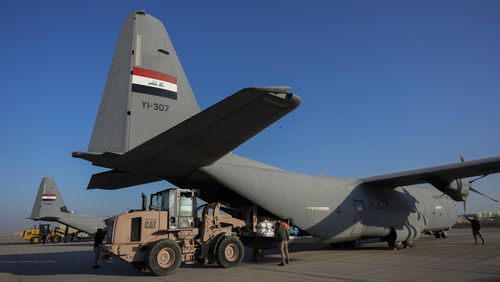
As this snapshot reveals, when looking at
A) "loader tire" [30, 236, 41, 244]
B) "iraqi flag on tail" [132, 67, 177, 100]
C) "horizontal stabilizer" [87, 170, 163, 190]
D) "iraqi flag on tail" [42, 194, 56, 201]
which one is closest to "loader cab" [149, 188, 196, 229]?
"horizontal stabilizer" [87, 170, 163, 190]

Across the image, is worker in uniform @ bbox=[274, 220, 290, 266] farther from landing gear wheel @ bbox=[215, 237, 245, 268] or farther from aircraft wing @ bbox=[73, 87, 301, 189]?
aircraft wing @ bbox=[73, 87, 301, 189]

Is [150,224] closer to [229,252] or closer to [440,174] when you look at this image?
[229,252]

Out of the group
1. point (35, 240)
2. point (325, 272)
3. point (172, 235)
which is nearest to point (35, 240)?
point (35, 240)

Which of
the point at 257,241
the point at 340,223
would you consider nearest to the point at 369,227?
the point at 340,223

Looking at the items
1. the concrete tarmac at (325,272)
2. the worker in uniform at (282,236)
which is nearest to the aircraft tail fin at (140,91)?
the concrete tarmac at (325,272)

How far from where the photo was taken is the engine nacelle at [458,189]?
15781mm

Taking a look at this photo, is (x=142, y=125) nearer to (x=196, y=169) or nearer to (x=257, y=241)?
(x=196, y=169)

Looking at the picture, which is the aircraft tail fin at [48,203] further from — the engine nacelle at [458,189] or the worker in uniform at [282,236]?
the engine nacelle at [458,189]

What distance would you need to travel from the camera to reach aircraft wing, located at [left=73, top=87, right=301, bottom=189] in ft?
23.7

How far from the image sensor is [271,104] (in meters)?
7.35

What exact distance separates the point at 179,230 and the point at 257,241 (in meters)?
3.03

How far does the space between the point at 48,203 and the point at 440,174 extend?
27.3 m

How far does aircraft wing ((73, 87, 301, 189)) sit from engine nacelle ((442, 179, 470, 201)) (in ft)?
36.2

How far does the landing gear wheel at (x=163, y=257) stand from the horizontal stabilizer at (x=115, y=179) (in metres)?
3.17
